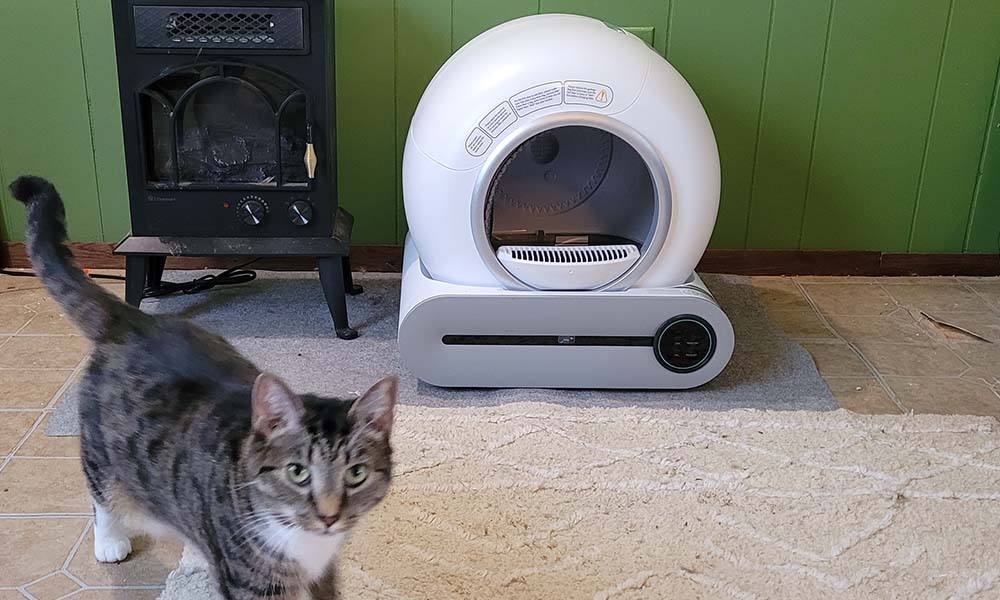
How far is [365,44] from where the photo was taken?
2410 millimetres

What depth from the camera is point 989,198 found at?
263cm

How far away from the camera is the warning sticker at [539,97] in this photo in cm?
183

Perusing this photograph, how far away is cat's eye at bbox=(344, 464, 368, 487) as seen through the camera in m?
1.02

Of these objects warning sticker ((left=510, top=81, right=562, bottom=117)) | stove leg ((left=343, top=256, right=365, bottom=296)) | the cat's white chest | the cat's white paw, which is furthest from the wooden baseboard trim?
the cat's white chest

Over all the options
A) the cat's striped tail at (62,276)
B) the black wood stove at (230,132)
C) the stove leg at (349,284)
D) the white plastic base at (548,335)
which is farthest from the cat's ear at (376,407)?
the stove leg at (349,284)

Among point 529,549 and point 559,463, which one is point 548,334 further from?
point 529,549

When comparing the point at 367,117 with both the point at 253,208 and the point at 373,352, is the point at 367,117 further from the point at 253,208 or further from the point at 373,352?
the point at 373,352

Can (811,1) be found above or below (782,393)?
above

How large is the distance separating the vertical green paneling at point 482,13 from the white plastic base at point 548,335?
767mm

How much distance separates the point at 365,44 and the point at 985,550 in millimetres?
1749

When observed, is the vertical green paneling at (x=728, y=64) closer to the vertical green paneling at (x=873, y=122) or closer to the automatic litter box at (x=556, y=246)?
the vertical green paneling at (x=873, y=122)

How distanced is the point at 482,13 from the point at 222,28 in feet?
2.24

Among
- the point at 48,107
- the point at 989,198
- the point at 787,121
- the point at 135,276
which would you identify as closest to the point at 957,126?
the point at 989,198

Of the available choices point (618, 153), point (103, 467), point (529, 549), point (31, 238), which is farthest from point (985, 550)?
point (31, 238)
